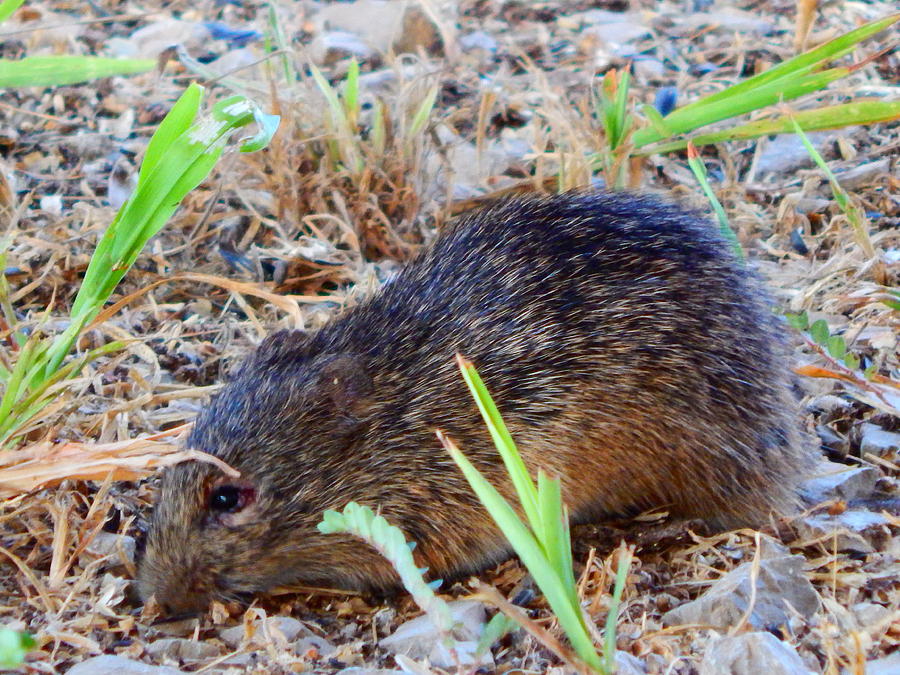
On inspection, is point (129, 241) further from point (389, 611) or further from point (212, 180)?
point (212, 180)

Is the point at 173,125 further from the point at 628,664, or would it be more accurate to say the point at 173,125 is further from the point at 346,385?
the point at 628,664

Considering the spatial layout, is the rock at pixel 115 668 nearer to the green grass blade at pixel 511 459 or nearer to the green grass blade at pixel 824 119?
the green grass blade at pixel 511 459

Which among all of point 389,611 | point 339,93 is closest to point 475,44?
point 339,93

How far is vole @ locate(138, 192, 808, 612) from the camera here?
3.48 metres

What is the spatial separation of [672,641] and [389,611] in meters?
0.98

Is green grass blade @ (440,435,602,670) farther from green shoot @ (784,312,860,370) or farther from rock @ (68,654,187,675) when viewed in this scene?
green shoot @ (784,312,860,370)

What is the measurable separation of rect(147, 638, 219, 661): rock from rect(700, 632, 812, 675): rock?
1372 mm

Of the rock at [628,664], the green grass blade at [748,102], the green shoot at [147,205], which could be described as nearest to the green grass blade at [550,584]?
the rock at [628,664]

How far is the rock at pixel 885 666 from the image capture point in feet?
8.04

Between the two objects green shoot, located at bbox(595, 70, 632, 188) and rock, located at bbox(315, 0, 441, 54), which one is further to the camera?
rock, located at bbox(315, 0, 441, 54)

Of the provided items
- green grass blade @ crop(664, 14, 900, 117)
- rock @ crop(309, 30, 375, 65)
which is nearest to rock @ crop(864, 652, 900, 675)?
green grass blade @ crop(664, 14, 900, 117)

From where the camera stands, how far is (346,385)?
11.5ft

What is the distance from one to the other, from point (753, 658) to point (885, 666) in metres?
0.34

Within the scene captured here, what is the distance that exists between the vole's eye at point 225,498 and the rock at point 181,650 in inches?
19.6
